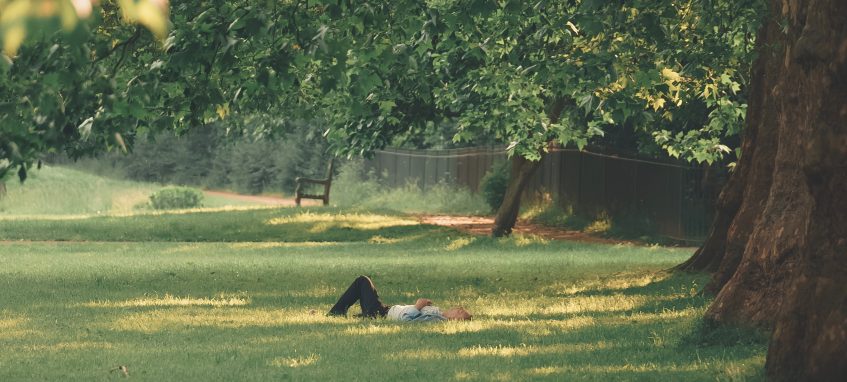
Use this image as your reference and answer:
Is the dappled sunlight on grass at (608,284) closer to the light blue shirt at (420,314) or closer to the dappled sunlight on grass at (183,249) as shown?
the light blue shirt at (420,314)

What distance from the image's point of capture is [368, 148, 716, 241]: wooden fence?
1166 inches

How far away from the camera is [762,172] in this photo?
1502 centimetres

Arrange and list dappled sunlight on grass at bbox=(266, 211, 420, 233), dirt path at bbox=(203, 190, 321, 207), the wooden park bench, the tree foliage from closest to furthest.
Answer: the tree foliage
dappled sunlight on grass at bbox=(266, 211, 420, 233)
the wooden park bench
dirt path at bbox=(203, 190, 321, 207)

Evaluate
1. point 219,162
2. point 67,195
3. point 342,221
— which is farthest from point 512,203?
point 219,162

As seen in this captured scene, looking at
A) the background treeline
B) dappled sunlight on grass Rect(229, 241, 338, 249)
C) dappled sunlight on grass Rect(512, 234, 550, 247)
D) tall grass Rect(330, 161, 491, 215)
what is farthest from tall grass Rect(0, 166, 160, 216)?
dappled sunlight on grass Rect(512, 234, 550, 247)

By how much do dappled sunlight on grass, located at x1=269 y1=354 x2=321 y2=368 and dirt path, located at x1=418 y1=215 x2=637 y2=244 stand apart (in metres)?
19.7

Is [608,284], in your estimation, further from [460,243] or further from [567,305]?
[460,243]

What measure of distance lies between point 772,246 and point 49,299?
8878 millimetres

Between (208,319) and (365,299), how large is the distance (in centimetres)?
165

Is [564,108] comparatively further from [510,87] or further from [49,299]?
[49,299]

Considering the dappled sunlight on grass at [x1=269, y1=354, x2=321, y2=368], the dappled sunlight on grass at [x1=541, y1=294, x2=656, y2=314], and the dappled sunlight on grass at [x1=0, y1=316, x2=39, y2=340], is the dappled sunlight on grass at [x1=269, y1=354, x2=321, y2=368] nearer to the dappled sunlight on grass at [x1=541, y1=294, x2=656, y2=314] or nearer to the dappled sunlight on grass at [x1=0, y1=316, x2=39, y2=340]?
the dappled sunlight on grass at [x1=0, y1=316, x2=39, y2=340]

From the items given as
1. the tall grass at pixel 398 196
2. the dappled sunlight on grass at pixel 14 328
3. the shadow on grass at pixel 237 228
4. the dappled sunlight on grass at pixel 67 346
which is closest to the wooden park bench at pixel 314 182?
the tall grass at pixel 398 196

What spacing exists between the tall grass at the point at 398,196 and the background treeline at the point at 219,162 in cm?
460

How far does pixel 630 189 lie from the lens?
31.5 meters
